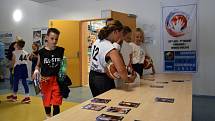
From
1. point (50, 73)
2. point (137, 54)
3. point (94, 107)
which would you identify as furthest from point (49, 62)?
point (94, 107)

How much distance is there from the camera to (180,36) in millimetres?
5277

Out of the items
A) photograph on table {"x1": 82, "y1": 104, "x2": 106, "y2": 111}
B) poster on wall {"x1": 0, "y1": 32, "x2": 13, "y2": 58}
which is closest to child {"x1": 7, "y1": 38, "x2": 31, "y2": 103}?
photograph on table {"x1": 82, "y1": 104, "x2": 106, "y2": 111}

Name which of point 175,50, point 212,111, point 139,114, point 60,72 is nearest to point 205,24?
point 175,50

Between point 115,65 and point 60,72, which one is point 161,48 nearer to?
point 60,72

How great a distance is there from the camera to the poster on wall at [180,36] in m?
5.14

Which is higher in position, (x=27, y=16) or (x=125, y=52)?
(x=27, y=16)

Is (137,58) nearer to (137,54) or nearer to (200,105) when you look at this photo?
(137,54)

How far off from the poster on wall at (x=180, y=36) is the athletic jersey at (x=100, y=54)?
11.3 feet

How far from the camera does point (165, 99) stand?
1784mm

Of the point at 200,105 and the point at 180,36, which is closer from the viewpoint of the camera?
the point at 200,105

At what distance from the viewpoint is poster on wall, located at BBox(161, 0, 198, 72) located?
16.9 ft

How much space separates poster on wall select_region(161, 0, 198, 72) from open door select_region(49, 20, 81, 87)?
237 centimetres

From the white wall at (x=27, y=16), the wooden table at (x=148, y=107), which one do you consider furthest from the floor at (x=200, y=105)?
the white wall at (x=27, y=16)

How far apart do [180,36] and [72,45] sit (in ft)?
9.31
